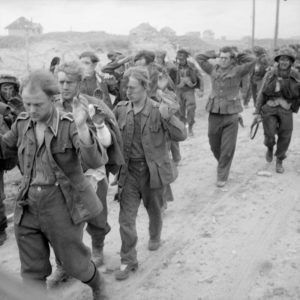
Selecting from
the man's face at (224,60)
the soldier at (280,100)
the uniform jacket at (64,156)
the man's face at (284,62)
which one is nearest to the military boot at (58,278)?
the uniform jacket at (64,156)

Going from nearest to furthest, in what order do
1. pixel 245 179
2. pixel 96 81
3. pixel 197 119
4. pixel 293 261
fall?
pixel 293 261
pixel 96 81
pixel 245 179
pixel 197 119

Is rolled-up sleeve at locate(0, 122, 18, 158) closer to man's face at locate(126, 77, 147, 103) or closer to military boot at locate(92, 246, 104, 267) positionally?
man's face at locate(126, 77, 147, 103)

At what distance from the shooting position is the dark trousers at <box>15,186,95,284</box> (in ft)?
10.3

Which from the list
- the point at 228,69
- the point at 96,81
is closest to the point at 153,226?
the point at 96,81

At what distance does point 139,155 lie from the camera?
437cm

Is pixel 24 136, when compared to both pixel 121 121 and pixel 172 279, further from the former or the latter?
pixel 172 279

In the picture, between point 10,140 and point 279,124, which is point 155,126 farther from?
point 279,124

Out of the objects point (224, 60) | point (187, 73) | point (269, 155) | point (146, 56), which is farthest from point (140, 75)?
point (187, 73)

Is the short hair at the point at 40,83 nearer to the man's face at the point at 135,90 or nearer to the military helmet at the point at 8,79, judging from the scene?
the man's face at the point at 135,90

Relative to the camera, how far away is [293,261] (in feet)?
15.4

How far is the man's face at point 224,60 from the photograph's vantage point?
6887mm

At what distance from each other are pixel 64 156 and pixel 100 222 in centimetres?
144

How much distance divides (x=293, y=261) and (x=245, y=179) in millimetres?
2883

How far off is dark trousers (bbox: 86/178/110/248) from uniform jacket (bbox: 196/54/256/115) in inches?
128
